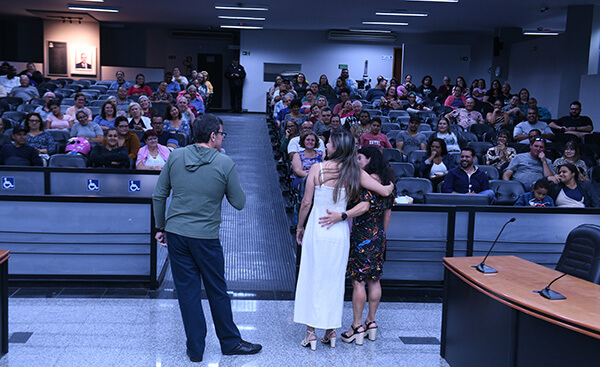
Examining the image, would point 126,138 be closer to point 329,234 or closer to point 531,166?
point 329,234

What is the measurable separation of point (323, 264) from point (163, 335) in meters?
1.35

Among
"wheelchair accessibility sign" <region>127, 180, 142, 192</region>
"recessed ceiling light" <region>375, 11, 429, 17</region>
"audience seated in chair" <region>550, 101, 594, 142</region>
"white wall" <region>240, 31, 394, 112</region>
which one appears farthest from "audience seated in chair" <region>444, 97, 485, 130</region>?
"white wall" <region>240, 31, 394, 112</region>

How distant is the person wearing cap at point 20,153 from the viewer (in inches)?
298

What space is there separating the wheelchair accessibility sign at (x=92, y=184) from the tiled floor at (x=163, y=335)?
2.03 m

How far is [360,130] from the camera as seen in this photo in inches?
374

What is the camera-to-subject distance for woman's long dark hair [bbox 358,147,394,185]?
4375mm

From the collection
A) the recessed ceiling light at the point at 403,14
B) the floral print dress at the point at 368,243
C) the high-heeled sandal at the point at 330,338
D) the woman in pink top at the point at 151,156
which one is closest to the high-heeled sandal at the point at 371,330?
the high-heeled sandal at the point at 330,338

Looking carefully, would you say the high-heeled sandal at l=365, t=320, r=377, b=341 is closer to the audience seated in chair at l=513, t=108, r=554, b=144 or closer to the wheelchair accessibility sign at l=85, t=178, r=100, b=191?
the wheelchair accessibility sign at l=85, t=178, r=100, b=191

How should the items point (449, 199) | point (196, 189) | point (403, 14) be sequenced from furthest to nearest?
point (403, 14) → point (449, 199) → point (196, 189)

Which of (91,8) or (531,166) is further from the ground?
(91,8)

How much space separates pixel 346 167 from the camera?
416cm

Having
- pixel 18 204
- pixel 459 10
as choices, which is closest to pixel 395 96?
pixel 459 10

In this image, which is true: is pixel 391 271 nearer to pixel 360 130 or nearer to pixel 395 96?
pixel 360 130

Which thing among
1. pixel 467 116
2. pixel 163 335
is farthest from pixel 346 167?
pixel 467 116
